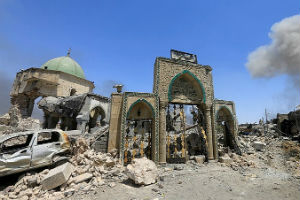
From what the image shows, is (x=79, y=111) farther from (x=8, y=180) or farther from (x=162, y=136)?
(x=162, y=136)

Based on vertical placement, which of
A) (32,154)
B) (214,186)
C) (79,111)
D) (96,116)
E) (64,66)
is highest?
(64,66)

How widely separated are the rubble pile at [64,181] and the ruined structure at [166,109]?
6.54 ft

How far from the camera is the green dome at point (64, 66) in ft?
80.1

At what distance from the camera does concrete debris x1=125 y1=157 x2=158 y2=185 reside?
5853mm

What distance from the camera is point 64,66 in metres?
24.9

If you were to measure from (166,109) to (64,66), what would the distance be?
22.0 meters

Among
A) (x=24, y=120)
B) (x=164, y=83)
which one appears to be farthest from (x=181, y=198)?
(x=24, y=120)

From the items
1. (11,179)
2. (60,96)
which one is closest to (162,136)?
(11,179)

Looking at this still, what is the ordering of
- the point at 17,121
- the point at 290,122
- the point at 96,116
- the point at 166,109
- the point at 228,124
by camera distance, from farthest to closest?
1. the point at 290,122
2. the point at 17,121
3. the point at 96,116
4. the point at 228,124
5. the point at 166,109

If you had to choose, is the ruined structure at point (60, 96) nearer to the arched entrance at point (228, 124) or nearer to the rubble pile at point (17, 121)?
the rubble pile at point (17, 121)

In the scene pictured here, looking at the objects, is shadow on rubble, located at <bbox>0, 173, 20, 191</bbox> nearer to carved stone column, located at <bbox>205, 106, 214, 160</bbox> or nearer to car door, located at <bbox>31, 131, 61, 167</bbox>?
car door, located at <bbox>31, 131, 61, 167</bbox>

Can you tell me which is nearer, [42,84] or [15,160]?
[15,160]

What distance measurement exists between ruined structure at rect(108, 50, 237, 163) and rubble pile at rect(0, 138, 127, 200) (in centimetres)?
199

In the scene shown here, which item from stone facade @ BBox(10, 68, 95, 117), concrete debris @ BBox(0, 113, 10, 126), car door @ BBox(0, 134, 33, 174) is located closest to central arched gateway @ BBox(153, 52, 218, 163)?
car door @ BBox(0, 134, 33, 174)
